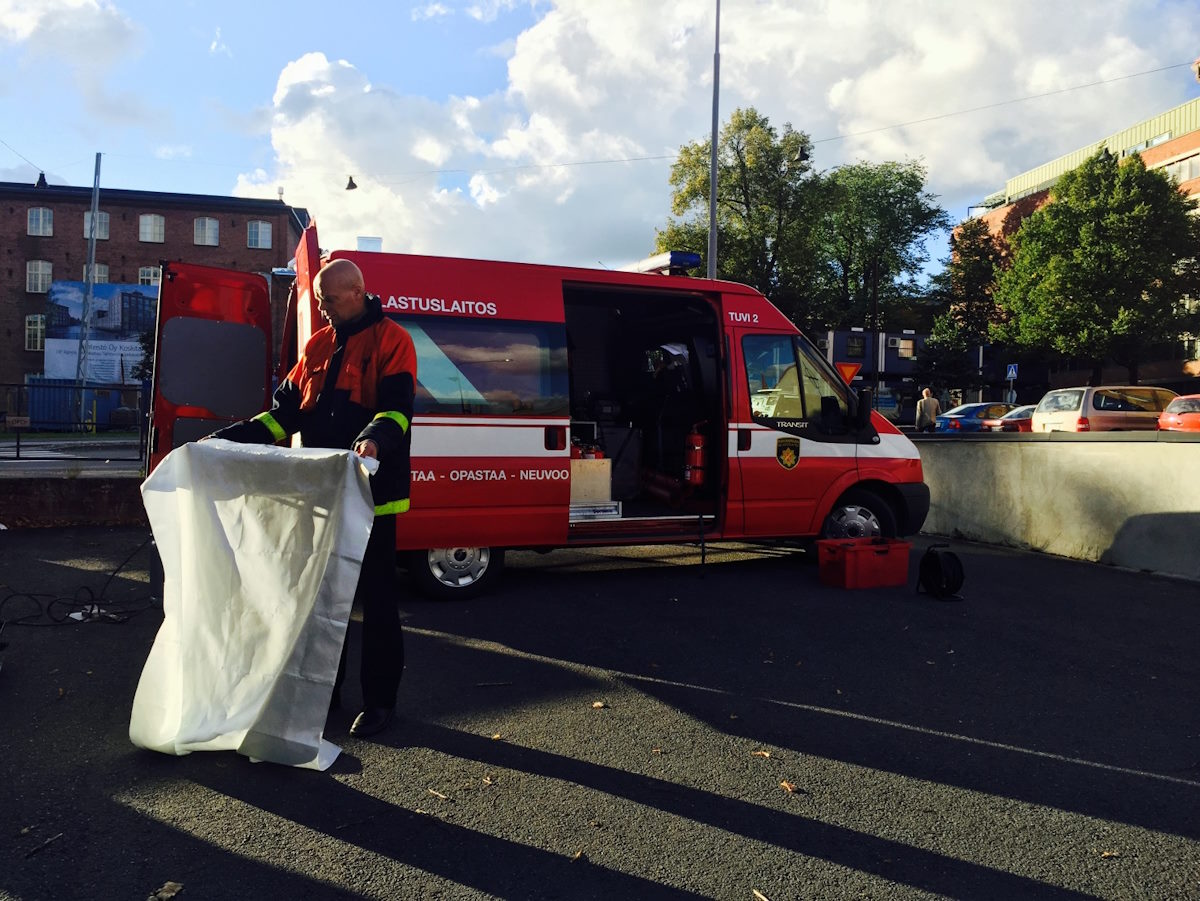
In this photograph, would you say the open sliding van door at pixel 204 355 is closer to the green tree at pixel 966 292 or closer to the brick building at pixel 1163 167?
the brick building at pixel 1163 167

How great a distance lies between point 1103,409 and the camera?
22.3m

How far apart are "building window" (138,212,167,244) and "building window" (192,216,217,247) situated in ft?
5.89

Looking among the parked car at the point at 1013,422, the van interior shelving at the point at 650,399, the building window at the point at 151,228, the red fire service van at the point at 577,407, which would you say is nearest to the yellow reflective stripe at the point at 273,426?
the red fire service van at the point at 577,407

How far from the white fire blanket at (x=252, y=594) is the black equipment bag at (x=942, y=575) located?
5025 mm

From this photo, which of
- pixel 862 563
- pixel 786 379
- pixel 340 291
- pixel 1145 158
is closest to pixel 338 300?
pixel 340 291

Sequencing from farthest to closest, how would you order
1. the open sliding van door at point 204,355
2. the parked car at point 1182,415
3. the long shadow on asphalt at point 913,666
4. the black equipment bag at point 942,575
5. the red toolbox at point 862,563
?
the parked car at point 1182,415 < the red toolbox at point 862,563 < the open sliding van door at point 204,355 < the black equipment bag at point 942,575 < the long shadow on asphalt at point 913,666

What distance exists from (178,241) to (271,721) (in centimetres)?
5242

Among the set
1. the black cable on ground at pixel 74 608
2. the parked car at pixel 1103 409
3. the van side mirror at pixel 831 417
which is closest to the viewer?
the black cable on ground at pixel 74 608

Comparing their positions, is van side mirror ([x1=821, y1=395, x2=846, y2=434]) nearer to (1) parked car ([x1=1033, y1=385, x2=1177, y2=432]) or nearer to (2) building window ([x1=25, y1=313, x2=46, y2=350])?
(1) parked car ([x1=1033, y1=385, x2=1177, y2=432])

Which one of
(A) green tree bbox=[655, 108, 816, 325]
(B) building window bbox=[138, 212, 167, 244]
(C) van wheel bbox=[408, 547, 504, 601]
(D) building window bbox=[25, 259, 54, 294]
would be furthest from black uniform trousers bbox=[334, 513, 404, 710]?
(D) building window bbox=[25, 259, 54, 294]

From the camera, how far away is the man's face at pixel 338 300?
155 inches

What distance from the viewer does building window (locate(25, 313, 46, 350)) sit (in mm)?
48656

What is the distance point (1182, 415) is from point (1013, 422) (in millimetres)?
10212

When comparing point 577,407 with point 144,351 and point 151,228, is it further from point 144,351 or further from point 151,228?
point 151,228
